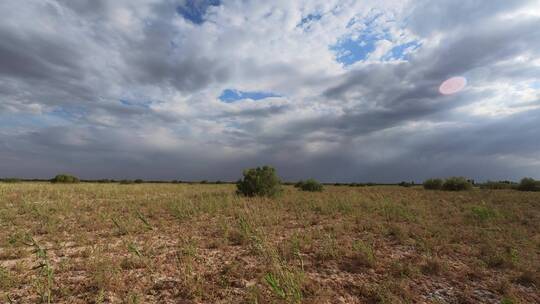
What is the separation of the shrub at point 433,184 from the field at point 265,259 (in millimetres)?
17361

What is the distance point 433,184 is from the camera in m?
27.3

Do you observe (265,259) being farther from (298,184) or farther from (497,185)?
(497,185)

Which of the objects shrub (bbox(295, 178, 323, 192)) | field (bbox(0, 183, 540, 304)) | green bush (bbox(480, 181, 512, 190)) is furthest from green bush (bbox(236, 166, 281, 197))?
green bush (bbox(480, 181, 512, 190))

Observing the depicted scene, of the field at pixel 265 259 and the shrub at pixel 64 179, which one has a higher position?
the shrub at pixel 64 179

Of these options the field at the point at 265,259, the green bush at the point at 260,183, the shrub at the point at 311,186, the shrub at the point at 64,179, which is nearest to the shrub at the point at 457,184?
the shrub at the point at 311,186

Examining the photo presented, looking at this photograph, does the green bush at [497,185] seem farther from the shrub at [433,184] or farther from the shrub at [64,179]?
the shrub at [64,179]

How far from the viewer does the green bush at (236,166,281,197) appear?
55.7ft

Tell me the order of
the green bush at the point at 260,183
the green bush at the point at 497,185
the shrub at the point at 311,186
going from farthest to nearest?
the green bush at the point at 497,185, the shrub at the point at 311,186, the green bush at the point at 260,183

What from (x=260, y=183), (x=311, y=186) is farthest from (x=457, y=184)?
(x=260, y=183)

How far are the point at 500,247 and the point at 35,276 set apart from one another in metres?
10.4

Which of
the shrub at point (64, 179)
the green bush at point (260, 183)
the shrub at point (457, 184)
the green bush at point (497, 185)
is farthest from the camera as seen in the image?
the shrub at point (64, 179)

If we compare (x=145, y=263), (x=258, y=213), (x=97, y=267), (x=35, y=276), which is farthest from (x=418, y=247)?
(x=35, y=276)

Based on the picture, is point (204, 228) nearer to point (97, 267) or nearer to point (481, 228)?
point (97, 267)

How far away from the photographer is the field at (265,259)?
4445mm
